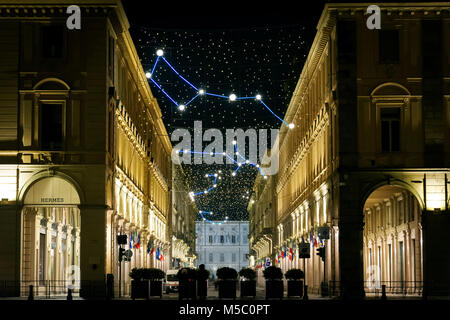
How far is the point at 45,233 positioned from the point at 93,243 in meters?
6.86

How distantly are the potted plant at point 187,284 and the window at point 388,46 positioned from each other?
48.6 feet

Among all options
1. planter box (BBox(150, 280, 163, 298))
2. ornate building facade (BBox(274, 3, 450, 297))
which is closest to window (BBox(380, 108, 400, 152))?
ornate building facade (BBox(274, 3, 450, 297))

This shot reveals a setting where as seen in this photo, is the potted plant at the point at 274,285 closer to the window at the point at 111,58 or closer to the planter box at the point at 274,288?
the planter box at the point at 274,288

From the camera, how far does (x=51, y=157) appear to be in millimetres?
41062

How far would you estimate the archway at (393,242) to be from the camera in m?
42.9

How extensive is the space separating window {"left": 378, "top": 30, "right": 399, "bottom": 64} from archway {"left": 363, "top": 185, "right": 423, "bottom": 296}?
22.4ft

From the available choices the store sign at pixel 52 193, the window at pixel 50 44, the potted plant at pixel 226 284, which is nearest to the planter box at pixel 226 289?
the potted plant at pixel 226 284

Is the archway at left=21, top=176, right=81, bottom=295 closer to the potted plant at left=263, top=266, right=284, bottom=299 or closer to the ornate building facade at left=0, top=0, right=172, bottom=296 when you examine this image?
the ornate building facade at left=0, top=0, right=172, bottom=296

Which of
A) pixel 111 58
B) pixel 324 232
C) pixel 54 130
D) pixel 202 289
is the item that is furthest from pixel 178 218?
pixel 202 289

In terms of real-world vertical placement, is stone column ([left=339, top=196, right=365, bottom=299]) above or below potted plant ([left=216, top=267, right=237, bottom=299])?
above

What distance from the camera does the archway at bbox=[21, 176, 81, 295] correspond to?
41.1m

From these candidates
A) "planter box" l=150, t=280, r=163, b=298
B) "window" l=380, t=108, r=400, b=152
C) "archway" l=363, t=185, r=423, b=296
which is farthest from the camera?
"archway" l=363, t=185, r=423, b=296

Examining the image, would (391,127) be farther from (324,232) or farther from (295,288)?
(295,288)

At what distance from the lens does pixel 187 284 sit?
1470 inches
